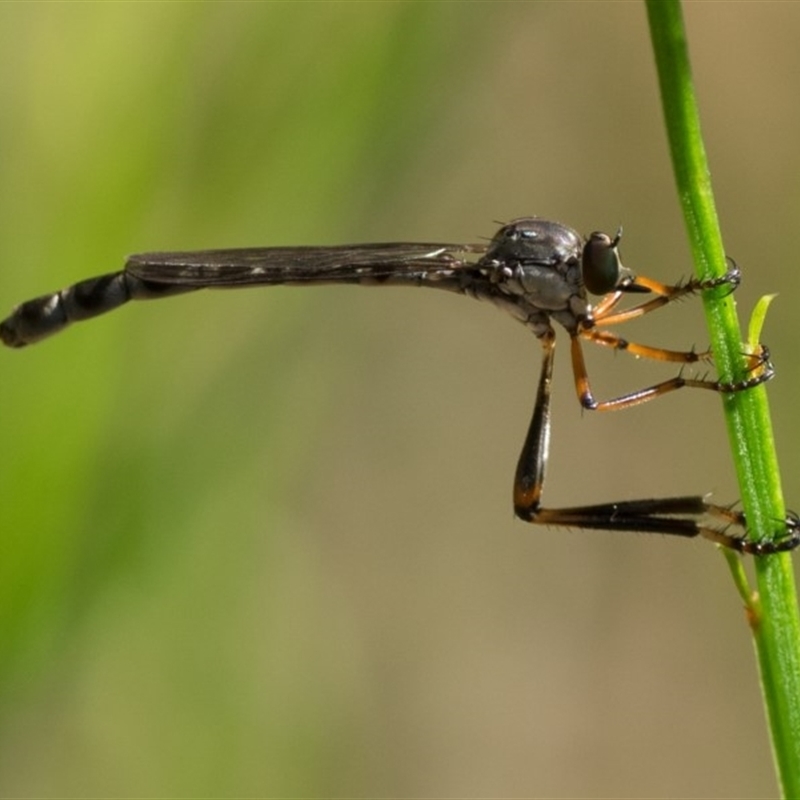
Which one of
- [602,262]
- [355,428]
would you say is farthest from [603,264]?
[355,428]

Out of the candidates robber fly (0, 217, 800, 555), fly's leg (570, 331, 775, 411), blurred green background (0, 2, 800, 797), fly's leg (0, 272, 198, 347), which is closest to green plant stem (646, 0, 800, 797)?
fly's leg (570, 331, 775, 411)

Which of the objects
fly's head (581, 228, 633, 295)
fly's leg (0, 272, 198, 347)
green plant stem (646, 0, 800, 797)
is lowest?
green plant stem (646, 0, 800, 797)

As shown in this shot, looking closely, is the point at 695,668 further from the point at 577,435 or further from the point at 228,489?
the point at 228,489

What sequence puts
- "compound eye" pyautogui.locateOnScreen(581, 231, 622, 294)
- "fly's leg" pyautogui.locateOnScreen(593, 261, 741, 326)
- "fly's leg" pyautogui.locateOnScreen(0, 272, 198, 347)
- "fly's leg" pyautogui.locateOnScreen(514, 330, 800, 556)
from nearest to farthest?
"fly's leg" pyautogui.locateOnScreen(593, 261, 741, 326), "fly's leg" pyautogui.locateOnScreen(514, 330, 800, 556), "compound eye" pyautogui.locateOnScreen(581, 231, 622, 294), "fly's leg" pyautogui.locateOnScreen(0, 272, 198, 347)

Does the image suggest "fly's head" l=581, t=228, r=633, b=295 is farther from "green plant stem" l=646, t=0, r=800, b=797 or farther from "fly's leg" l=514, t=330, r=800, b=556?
"green plant stem" l=646, t=0, r=800, b=797

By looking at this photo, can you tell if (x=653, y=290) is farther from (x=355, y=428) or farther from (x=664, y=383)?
(x=355, y=428)

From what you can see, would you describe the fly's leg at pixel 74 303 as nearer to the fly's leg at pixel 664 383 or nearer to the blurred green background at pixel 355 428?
the blurred green background at pixel 355 428

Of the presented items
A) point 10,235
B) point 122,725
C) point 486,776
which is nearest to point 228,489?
point 122,725
